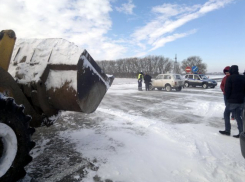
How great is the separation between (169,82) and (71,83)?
47.0ft

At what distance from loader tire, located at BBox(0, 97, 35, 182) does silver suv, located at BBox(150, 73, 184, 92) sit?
14.8 m

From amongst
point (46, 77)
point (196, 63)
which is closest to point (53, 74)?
point (46, 77)

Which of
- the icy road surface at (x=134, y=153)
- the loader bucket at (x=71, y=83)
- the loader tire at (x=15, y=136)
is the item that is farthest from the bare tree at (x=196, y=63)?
the loader tire at (x=15, y=136)

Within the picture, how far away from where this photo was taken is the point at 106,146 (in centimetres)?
370

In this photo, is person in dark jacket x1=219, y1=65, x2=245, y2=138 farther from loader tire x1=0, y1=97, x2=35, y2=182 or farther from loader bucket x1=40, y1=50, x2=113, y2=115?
loader tire x1=0, y1=97, x2=35, y2=182

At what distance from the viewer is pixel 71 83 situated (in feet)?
9.08

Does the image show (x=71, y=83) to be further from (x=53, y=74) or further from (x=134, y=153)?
(x=134, y=153)

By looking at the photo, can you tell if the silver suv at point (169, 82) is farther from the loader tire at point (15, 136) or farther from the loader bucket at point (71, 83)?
the loader tire at point (15, 136)

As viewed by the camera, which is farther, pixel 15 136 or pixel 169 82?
pixel 169 82

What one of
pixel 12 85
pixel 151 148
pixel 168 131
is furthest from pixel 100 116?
pixel 12 85

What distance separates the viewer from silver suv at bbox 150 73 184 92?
15953 millimetres

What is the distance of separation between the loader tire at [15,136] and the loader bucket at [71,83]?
2.36 ft

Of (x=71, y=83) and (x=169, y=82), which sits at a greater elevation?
(x=71, y=83)

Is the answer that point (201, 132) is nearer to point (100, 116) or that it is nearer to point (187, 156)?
point (187, 156)
